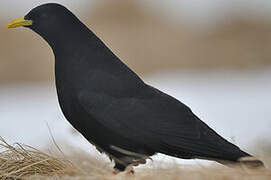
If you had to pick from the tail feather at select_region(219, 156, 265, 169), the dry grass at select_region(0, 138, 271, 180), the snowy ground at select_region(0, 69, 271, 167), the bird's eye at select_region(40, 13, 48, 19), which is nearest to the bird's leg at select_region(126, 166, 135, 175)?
the dry grass at select_region(0, 138, 271, 180)

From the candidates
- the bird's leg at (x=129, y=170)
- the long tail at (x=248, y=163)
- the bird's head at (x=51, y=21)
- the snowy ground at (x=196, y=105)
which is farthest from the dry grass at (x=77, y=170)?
the snowy ground at (x=196, y=105)

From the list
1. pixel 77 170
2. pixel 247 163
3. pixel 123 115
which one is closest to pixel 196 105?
pixel 123 115

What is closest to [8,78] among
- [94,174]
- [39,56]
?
[39,56]

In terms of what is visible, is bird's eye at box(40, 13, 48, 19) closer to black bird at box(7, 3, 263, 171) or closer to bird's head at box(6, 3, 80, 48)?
bird's head at box(6, 3, 80, 48)

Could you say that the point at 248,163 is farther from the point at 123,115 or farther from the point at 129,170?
the point at 123,115

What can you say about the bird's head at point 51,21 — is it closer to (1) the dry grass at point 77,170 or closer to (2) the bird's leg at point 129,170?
(1) the dry grass at point 77,170
